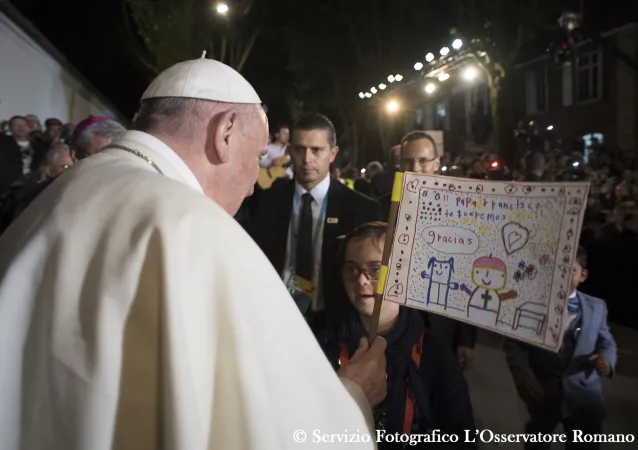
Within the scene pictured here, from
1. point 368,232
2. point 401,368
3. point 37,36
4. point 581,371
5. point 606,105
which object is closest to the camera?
point 401,368

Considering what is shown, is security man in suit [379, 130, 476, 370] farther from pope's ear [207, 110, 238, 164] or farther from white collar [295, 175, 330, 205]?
pope's ear [207, 110, 238, 164]

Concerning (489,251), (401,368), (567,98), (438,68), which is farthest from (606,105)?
(489,251)

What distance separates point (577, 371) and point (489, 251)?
5.85ft

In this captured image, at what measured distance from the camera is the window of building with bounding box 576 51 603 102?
22.7 meters

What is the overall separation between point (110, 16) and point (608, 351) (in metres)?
21.6

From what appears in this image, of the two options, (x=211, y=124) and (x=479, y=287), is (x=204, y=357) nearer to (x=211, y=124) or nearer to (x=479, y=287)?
(x=211, y=124)

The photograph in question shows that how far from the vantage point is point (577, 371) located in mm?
3492

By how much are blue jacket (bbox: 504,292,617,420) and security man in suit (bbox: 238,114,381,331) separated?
50.5 inches

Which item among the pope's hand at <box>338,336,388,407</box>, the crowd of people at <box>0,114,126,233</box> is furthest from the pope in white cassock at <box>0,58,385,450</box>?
the crowd of people at <box>0,114,126,233</box>

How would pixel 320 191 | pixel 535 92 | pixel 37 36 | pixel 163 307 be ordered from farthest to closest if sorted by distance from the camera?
pixel 535 92 < pixel 37 36 < pixel 320 191 < pixel 163 307

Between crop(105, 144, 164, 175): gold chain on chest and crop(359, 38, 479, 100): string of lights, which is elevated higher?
crop(359, 38, 479, 100): string of lights

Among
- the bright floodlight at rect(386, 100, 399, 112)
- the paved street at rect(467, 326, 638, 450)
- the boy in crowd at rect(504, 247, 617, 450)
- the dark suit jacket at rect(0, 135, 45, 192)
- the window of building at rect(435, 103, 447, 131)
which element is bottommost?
the paved street at rect(467, 326, 638, 450)

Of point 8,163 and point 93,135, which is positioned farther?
point 8,163

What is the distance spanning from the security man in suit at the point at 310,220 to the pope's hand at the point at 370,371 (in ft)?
4.97
